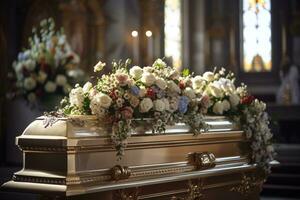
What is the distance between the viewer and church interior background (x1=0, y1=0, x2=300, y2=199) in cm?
948

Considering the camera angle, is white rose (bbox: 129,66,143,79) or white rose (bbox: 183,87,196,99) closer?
white rose (bbox: 129,66,143,79)

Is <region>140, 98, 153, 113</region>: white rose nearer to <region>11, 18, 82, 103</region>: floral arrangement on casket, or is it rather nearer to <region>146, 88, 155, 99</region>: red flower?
<region>146, 88, 155, 99</region>: red flower

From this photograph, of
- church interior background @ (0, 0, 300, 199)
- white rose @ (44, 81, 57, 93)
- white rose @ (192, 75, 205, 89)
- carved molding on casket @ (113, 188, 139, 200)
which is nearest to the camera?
carved molding on casket @ (113, 188, 139, 200)

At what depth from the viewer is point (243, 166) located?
5.66 metres

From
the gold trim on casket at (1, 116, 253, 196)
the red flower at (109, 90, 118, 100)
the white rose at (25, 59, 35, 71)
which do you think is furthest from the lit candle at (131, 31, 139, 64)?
the red flower at (109, 90, 118, 100)

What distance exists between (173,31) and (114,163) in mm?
10649

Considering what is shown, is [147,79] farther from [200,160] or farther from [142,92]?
[200,160]

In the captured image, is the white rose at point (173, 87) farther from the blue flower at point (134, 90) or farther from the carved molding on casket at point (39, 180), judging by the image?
the carved molding on casket at point (39, 180)

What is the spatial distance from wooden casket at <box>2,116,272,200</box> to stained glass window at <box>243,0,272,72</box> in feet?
30.1

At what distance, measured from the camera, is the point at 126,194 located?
436 centimetres

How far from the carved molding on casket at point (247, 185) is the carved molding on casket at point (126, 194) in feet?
4.88

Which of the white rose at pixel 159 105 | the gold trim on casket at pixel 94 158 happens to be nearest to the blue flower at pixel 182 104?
the gold trim on casket at pixel 94 158

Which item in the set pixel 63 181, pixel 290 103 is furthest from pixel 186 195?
pixel 290 103

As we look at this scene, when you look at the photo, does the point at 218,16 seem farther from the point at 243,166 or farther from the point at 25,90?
the point at 243,166
